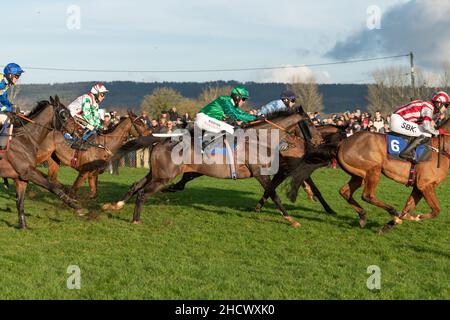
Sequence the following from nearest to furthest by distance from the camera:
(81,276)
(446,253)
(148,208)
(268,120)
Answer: (81,276) → (446,253) → (268,120) → (148,208)

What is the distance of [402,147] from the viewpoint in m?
9.16

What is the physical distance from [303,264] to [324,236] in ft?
6.02

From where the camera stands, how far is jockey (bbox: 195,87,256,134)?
9.80m

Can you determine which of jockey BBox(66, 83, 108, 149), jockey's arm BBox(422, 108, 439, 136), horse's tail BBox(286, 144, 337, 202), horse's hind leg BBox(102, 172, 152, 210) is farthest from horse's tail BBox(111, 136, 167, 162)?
jockey's arm BBox(422, 108, 439, 136)

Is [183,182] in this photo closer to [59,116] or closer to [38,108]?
[59,116]

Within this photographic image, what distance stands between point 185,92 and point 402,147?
179m

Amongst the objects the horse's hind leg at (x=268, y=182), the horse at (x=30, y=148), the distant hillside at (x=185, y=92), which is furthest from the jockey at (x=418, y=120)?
the distant hillside at (x=185, y=92)

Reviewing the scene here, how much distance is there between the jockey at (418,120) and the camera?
8.92 meters

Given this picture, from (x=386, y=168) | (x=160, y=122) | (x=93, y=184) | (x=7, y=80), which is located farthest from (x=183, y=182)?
(x=160, y=122)

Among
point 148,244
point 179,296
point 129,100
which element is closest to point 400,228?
point 148,244

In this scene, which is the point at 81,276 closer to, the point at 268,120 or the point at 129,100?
the point at 268,120

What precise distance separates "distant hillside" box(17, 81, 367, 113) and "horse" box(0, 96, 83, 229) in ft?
454

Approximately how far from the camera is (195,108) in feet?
194

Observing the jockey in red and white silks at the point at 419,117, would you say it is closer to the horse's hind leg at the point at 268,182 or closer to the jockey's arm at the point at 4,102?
the horse's hind leg at the point at 268,182
